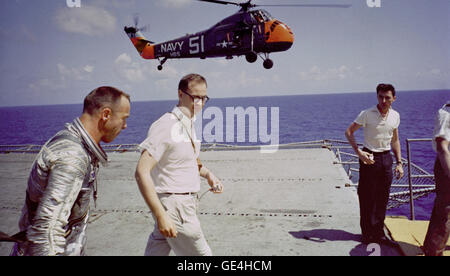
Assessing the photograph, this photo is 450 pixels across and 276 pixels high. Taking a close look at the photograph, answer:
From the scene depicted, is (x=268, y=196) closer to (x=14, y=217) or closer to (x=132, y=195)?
(x=132, y=195)

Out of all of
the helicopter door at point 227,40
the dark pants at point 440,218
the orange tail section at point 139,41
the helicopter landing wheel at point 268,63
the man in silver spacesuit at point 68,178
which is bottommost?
the dark pants at point 440,218

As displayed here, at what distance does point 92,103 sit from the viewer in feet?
6.34

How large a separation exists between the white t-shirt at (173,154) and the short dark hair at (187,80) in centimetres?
20

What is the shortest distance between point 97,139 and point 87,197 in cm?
42

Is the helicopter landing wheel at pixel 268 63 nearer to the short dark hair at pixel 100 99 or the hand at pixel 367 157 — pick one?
the hand at pixel 367 157

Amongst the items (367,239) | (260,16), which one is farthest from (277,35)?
(367,239)

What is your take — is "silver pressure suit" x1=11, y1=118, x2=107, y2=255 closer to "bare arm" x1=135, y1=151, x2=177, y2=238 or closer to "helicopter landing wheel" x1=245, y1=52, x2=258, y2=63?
"bare arm" x1=135, y1=151, x2=177, y2=238

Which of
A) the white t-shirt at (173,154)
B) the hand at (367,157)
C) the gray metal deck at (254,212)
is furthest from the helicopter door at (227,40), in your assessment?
the white t-shirt at (173,154)

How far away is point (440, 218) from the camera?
3.29 meters

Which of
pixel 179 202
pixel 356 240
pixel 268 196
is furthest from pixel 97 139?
pixel 268 196

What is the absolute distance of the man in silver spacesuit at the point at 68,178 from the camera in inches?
63.9

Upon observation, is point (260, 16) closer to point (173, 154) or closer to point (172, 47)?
point (172, 47)

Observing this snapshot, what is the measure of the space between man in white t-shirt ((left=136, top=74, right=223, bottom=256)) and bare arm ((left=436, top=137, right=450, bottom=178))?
9.06ft
